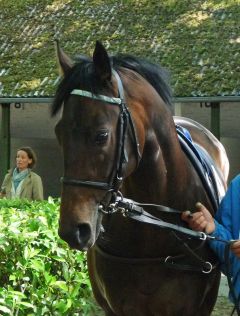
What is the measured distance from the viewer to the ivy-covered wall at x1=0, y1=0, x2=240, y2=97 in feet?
47.6

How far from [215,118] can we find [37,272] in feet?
29.8

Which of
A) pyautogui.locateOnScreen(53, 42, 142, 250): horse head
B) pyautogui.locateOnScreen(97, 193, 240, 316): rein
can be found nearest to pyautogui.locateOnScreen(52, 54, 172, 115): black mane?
pyautogui.locateOnScreen(53, 42, 142, 250): horse head

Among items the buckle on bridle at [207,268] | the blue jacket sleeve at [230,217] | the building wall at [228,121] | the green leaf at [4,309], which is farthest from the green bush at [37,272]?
the building wall at [228,121]

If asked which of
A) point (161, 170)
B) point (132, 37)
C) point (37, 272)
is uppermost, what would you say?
point (132, 37)

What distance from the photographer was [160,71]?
3994 mm

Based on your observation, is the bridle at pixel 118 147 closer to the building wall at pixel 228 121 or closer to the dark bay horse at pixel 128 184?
the dark bay horse at pixel 128 184

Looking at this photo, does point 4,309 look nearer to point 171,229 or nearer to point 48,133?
point 171,229

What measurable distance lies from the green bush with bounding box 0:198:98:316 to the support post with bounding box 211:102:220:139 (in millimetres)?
8308

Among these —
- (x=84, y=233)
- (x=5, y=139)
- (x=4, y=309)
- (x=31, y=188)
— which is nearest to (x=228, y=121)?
(x=5, y=139)

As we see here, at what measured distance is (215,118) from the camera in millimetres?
13906

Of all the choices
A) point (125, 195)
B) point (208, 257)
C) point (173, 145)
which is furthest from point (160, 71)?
point (208, 257)

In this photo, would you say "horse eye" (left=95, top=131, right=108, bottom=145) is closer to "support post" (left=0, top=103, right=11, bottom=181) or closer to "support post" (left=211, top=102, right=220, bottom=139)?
"support post" (left=211, top=102, right=220, bottom=139)

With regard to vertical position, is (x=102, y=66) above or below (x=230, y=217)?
above

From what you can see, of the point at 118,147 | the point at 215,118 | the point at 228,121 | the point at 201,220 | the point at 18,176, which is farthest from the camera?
the point at 228,121
